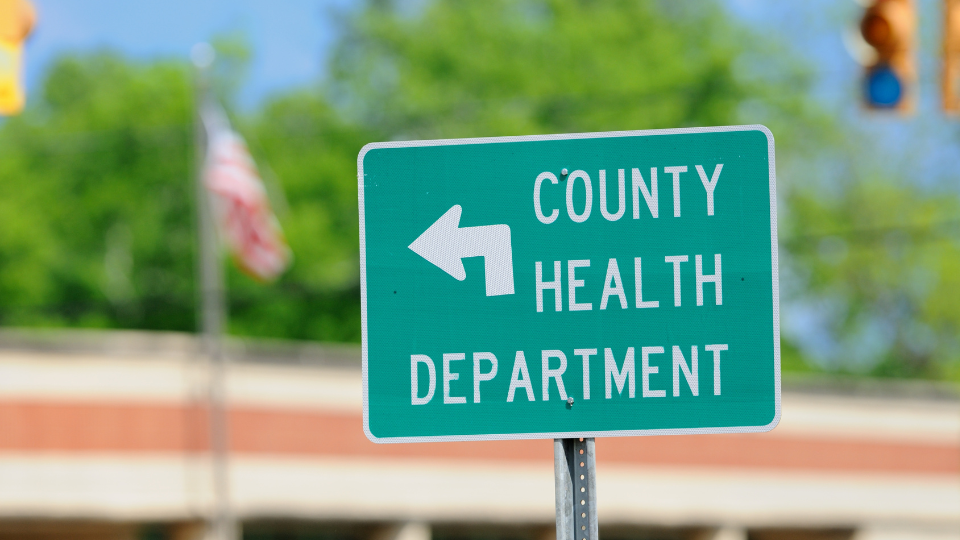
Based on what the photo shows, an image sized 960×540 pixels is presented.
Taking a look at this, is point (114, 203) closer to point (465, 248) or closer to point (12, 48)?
point (12, 48)

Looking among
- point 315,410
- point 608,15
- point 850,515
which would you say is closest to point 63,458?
point 315,410

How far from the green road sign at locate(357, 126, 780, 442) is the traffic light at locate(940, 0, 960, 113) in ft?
17.8

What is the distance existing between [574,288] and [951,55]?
5775 mm

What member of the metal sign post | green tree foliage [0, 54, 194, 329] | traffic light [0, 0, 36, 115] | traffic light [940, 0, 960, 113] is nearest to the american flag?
traffic light [940, 0, 960, 113]

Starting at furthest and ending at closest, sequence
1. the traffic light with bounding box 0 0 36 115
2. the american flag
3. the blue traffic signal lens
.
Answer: the american flag → the blue traffic signal lens → the traffic light with bounding box 0 0 36 115

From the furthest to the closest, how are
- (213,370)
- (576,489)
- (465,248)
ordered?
(213,370)
(465,248)
(576,489)

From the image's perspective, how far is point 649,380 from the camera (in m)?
3.21

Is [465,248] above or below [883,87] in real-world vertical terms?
below

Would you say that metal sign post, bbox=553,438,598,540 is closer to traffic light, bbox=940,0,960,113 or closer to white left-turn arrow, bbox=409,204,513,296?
white left-turn arrow, bbox=409,204,513,296

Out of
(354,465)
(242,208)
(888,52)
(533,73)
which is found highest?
(533,73)

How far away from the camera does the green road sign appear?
10.6 feet

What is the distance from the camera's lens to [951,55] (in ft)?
27.2

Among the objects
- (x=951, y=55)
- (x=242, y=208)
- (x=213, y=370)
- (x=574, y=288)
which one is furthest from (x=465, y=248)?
(x=213, y=370)

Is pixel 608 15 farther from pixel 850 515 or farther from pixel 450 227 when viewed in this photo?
pixel 450 227
